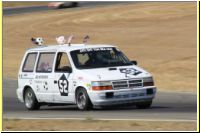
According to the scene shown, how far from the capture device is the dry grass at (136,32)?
32.2m

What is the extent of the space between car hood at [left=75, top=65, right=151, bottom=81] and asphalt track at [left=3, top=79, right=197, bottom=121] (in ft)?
2.72

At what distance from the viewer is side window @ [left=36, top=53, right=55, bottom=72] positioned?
1853 cm

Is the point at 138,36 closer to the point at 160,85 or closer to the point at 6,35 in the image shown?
the point at 6,35

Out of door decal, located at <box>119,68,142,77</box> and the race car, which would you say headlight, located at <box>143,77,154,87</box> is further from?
the race car

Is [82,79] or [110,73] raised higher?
[110,73]

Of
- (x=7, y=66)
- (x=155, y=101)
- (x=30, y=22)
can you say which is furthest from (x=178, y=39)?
(x=155, y=101)

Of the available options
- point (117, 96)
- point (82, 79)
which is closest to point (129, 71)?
point (117, 96)

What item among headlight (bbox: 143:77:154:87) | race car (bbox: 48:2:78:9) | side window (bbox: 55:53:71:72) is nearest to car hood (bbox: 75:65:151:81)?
headlight (bbox: 143:77:154:87)

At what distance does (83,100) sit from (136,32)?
3112cm

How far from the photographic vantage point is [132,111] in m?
17.2

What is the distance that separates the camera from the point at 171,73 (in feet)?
96.7

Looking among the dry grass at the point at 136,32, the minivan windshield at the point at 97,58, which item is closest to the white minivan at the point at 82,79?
the minivan windshield at the point at 97,58

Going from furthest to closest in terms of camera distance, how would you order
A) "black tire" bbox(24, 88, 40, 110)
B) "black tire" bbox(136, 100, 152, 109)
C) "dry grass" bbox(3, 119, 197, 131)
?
1. "black tire" bbox(24, 88, 40, 110)
2. "black tire" bbox(136, 100, 152, 109)
3. "dry grass" bbox(3, 119, 197, 131)

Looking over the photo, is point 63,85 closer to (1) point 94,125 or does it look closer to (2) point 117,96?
(2) point 117,96
